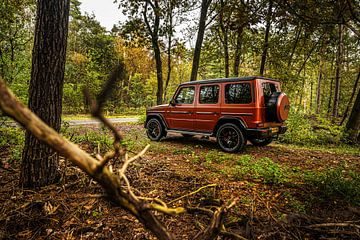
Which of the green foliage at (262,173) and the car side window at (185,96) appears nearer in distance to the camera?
the green foliage at (262,173)

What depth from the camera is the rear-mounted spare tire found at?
5457mm

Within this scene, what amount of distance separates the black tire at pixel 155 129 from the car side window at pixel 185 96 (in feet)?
3.78

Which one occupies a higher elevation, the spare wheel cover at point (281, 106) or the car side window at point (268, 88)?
the car side window at point (268, 88)

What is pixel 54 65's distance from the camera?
2.89m

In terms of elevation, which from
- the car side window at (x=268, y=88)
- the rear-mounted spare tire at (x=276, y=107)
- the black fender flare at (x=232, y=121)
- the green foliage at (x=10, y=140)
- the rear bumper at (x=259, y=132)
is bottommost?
the green foliage at (x=10, y=140)

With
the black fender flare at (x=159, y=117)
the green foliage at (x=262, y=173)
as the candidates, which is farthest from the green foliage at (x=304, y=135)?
the green foliage at (x=262, y=173)

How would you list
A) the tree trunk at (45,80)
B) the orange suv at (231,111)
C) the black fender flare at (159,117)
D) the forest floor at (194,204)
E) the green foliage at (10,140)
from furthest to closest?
1. the black fender flare at (159,117)
2. the orange suv at (231,111)
3. the green foliage at (10,140)
4. the tree trunk at (45,80)
5. the forest floor at (194,204)

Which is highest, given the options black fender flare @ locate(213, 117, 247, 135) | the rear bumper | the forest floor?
black fender flare @ locate(213, 117, 247, 135)

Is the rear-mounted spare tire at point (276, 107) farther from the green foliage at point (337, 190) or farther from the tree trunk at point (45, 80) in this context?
the tree trunk at point (45, 80)

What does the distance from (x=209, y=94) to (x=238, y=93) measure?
3.15 ft

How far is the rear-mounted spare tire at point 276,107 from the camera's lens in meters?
5.46

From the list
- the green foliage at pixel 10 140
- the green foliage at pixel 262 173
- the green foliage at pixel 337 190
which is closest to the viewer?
the green foliage at pixel 337 190

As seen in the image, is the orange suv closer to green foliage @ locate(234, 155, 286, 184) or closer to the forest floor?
green foliage @ locate(234, 155, 286, 184)

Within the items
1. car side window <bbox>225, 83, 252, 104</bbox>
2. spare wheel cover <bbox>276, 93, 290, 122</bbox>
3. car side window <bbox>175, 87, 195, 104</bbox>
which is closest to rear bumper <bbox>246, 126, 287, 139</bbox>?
spare wheel cover <bbox>276, 93, 290, 122</bbox>
